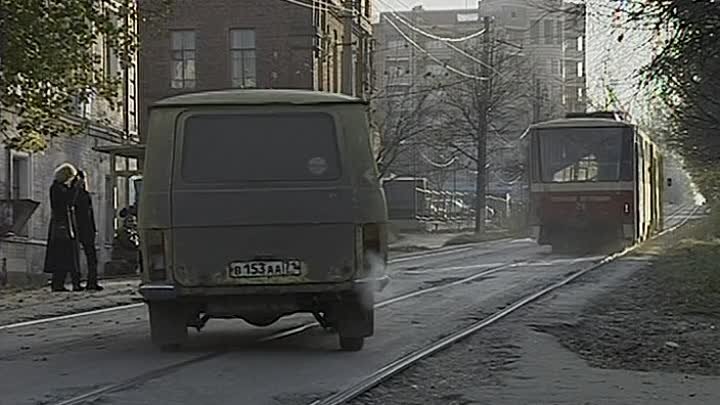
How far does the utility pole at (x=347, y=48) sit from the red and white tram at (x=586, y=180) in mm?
18905

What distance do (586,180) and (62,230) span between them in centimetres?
1649

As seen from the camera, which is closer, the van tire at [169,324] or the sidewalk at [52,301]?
the van tire at [169,324]

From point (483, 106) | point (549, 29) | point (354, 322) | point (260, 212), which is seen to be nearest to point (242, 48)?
point (483, 106)

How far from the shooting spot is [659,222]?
4834 centimetres

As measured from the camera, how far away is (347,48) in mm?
54250

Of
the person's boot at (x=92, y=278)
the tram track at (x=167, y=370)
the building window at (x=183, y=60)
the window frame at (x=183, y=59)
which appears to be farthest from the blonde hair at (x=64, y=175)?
the building window at (x=183, y=60)

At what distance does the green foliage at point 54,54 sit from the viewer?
20.4m

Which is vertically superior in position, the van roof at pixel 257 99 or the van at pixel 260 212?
the van roof at pixel 257 99

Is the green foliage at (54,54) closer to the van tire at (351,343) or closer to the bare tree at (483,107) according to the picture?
the van tire at (351,343)

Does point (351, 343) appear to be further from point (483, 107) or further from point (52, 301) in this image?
point (483, 107)

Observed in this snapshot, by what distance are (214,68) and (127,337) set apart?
38.8 meters

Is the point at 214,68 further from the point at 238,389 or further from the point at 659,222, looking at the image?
the point at 238,389

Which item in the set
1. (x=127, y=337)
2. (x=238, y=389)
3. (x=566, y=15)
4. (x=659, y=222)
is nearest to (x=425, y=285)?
(x=566, y=15)

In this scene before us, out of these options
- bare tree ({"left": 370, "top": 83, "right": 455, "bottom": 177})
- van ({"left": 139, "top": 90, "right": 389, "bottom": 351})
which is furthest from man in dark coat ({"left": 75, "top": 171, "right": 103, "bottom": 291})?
bare tree ({"left": 370, "top": 83, "right": 455, "bottom": 177})
